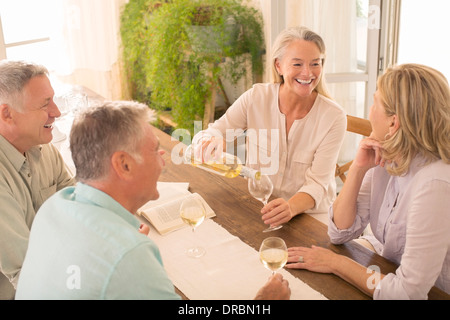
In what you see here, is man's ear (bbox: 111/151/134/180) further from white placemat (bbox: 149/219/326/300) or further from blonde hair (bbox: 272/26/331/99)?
blonde hair (bbox: 272/26/331/99)

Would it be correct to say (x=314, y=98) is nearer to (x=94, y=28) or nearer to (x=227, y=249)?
(x=227, y=249)

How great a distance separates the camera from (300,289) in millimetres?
1422

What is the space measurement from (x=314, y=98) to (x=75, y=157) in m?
1.47

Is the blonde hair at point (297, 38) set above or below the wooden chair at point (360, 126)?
above

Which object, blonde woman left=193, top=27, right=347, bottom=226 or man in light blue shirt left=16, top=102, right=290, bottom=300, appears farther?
blonde woman left=193, top=27, right=347, bottom=226

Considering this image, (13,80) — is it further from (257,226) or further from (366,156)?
(366,156)

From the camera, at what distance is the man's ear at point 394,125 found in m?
1.51

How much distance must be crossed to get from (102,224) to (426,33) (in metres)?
4.14

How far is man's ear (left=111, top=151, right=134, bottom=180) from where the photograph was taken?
1.21 meters

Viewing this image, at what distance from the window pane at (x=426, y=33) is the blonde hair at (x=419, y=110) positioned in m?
3.09

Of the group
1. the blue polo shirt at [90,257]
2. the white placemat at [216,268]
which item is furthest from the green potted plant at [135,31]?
the blue polo shirt at [90,257]

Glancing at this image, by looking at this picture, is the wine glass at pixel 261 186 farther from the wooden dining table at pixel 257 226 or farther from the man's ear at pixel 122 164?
the man's ear at pixel 122 164

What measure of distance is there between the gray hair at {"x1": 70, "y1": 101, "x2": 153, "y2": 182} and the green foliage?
294cm

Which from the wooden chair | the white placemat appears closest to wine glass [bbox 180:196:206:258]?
the white placemat
